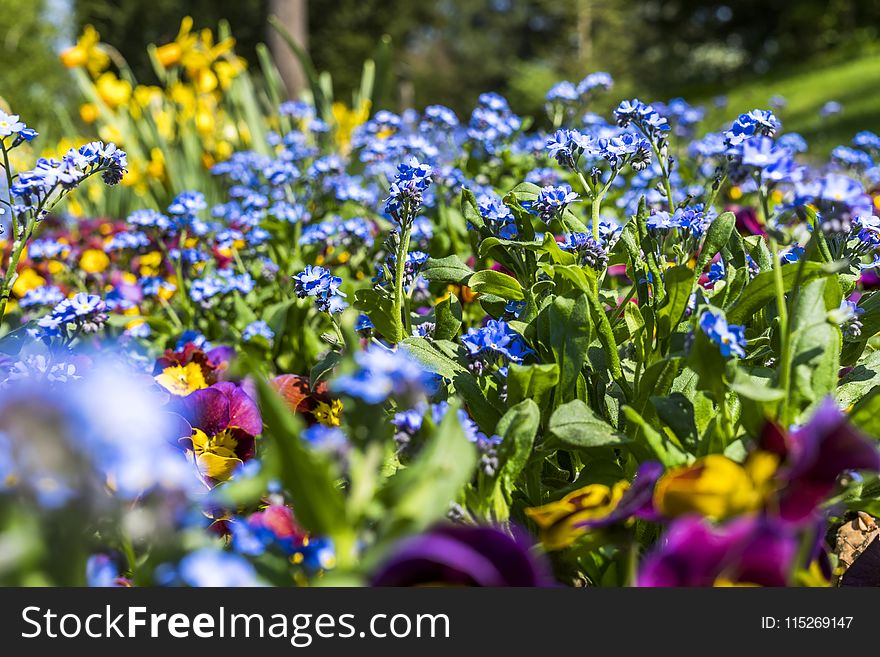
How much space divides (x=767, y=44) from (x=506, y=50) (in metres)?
13.6

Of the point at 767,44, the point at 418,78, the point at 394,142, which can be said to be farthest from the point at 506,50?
the point at 394,142

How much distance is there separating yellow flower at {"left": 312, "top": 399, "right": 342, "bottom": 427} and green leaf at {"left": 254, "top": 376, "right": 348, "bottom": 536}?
0.88m

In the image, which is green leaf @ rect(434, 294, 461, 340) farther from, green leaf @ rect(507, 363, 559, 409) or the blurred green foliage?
the blurred green foliage

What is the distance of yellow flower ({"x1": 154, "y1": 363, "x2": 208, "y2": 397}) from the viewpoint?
202 centimetres

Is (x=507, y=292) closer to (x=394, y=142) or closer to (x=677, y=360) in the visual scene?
(x=677, y=360)

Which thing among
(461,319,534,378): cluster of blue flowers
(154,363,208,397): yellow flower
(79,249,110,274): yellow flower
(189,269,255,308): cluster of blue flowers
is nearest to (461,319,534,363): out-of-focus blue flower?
(461,319,534,378): cluster of blue flowers

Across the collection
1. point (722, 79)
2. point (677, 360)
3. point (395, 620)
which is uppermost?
point (722, 79)

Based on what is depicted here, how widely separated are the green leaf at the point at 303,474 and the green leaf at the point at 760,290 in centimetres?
88

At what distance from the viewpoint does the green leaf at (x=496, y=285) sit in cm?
165

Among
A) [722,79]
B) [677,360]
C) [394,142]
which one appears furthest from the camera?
[722,79]

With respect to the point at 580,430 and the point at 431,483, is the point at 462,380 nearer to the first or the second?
the point at 580,430

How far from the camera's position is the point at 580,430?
1.33 m

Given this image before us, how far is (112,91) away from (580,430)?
470cm

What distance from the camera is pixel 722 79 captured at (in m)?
23.8
